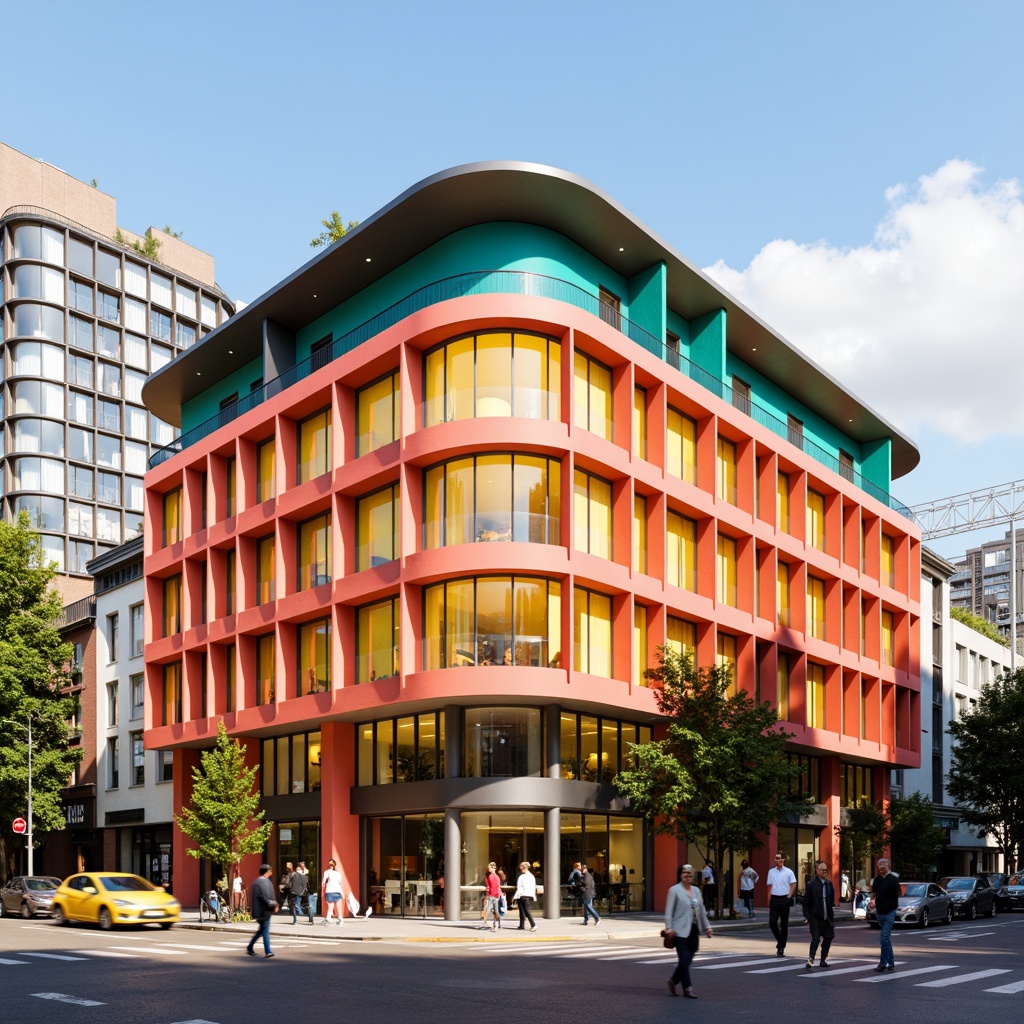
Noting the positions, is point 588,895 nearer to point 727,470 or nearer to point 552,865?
point 552,865

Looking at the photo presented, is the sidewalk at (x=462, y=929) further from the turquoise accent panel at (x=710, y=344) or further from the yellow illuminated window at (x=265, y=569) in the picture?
the turquoise accent panel at (x=710, y=344)

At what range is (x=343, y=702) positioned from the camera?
4272cm

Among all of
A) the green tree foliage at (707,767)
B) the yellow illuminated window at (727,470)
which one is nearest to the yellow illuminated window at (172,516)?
the yellow illuminated window at (727,470)

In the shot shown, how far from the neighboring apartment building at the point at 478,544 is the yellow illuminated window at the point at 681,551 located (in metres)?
0.12

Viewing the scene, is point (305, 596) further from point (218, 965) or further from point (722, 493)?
point (218, 965)

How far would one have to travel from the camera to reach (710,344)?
50.6 metres

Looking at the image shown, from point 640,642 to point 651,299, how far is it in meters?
12.7

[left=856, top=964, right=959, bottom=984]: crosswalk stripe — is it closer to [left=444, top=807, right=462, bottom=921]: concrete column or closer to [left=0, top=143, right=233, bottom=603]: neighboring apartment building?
[left=444, top=807, right=462, bottom=921]: concrete column

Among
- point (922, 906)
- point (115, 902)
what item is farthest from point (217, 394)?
point (922, 906)

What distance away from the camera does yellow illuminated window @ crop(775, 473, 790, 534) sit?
54.0 meters

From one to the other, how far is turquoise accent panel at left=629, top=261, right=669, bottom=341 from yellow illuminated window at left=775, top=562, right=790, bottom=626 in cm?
1270

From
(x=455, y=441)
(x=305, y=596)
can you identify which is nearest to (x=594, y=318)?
(x=455, y=441)

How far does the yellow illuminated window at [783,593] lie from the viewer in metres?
52.6

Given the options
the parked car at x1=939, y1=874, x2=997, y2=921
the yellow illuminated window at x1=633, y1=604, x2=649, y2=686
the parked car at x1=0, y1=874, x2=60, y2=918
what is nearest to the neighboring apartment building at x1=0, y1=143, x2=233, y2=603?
the parked car at x1=0, y1=874, x2=60, y2=918
